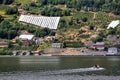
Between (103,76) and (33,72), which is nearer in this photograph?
(103,76)

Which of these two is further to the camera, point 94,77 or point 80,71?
point 80,71

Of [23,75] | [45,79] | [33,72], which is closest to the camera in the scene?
[45,79]

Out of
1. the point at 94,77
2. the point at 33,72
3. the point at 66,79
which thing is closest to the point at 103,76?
the point at 94,77

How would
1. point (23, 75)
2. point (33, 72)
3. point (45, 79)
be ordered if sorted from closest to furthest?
point (45, 79) → point (23, 75) → point (33, 72)

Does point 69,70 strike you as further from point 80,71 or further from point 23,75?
point 23,75

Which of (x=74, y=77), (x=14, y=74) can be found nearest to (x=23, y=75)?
(x=14, y=74)

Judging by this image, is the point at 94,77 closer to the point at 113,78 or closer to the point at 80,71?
the point at 113,78

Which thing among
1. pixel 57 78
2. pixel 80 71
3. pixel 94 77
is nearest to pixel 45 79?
pixel 57 78

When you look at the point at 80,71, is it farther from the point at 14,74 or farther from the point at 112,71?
the point at 14,74
